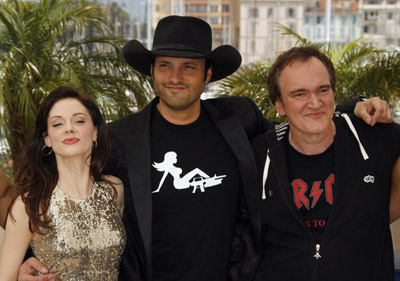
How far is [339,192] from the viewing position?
1790mm

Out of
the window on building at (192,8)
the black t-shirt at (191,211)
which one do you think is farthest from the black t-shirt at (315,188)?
the window on building at (192,8)

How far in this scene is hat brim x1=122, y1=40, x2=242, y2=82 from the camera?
2271mm

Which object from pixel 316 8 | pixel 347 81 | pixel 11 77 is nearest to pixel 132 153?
pixel 11 77

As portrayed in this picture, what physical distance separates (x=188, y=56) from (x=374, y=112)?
861mm

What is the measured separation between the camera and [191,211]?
2111 mm

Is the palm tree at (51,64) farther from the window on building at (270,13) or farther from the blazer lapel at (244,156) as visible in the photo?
the window on building at (270,13)

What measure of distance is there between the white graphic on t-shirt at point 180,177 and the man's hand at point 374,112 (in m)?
A: 0.69

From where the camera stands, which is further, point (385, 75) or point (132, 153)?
point (385, 75)

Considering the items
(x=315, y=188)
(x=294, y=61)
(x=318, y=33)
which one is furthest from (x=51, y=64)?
(x=318, y=33)

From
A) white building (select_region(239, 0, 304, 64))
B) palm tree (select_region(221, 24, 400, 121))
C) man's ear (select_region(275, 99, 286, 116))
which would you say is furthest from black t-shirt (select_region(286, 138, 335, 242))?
white building (select_region(239, 0, 304, 64))

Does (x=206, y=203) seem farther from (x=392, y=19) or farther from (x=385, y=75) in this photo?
(x=392, y=19)

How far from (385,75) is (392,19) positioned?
3.99 metres

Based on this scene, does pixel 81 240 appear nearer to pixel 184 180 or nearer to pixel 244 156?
pixel 184 180

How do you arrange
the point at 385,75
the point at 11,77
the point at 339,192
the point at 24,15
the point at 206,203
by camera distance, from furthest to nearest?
the point at 385,75 < the point at 24,15 < the point at 11,77 < the point at 206,203 < the point at 339,192
